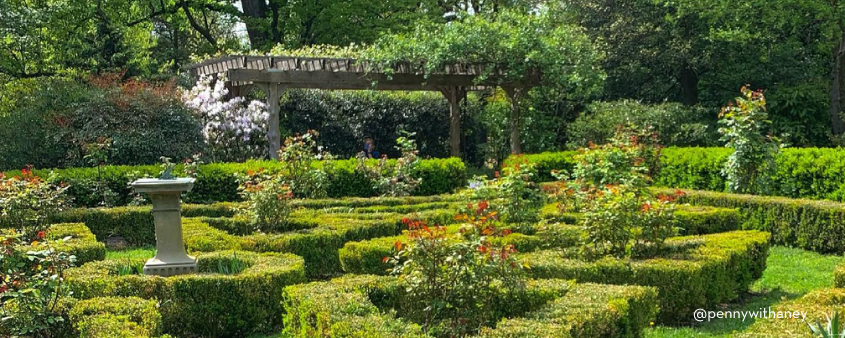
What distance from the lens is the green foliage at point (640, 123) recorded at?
1748cm

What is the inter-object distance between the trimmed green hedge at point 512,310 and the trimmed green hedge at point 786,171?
4812 millimetres

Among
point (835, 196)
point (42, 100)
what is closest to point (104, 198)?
point (42, 100)

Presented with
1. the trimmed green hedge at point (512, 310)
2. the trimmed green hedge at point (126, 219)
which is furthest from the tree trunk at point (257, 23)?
the trimmed green hedge at point (512, 310)

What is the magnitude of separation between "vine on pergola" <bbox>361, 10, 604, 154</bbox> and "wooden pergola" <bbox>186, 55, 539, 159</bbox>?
0.18 metres

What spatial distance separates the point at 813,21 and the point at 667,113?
216 inches

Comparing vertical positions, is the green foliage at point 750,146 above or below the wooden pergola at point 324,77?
below

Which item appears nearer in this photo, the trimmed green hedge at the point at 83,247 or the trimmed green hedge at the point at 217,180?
the trimmed green hedge at the point at 83,247

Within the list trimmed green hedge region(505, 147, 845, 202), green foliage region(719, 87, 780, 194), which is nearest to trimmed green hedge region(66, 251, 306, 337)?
trimmed green hedge region(505, 147, 845, 202)

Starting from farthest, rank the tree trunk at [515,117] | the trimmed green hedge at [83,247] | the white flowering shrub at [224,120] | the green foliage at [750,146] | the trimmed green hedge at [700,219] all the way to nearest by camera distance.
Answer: the tree trunk at [515,117] → the white flowering shrub at [224,120] → the green foliage at [750,146] → the trimmed green hedge at [700,219] → the trimmed green hedge at [83,247]

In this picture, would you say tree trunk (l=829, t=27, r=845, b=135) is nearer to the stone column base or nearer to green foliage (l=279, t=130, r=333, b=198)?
green foliage (l=279, t=130, r=333, b=198)

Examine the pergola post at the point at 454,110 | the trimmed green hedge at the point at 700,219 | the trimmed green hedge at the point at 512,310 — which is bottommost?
the trimmed green hedge at the point at 700,219

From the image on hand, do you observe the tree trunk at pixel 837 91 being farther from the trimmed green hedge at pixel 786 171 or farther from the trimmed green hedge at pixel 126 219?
the trimmed green hedge at pixel 126 219

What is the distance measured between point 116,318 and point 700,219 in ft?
20.1

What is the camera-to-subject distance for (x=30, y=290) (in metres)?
4.57
